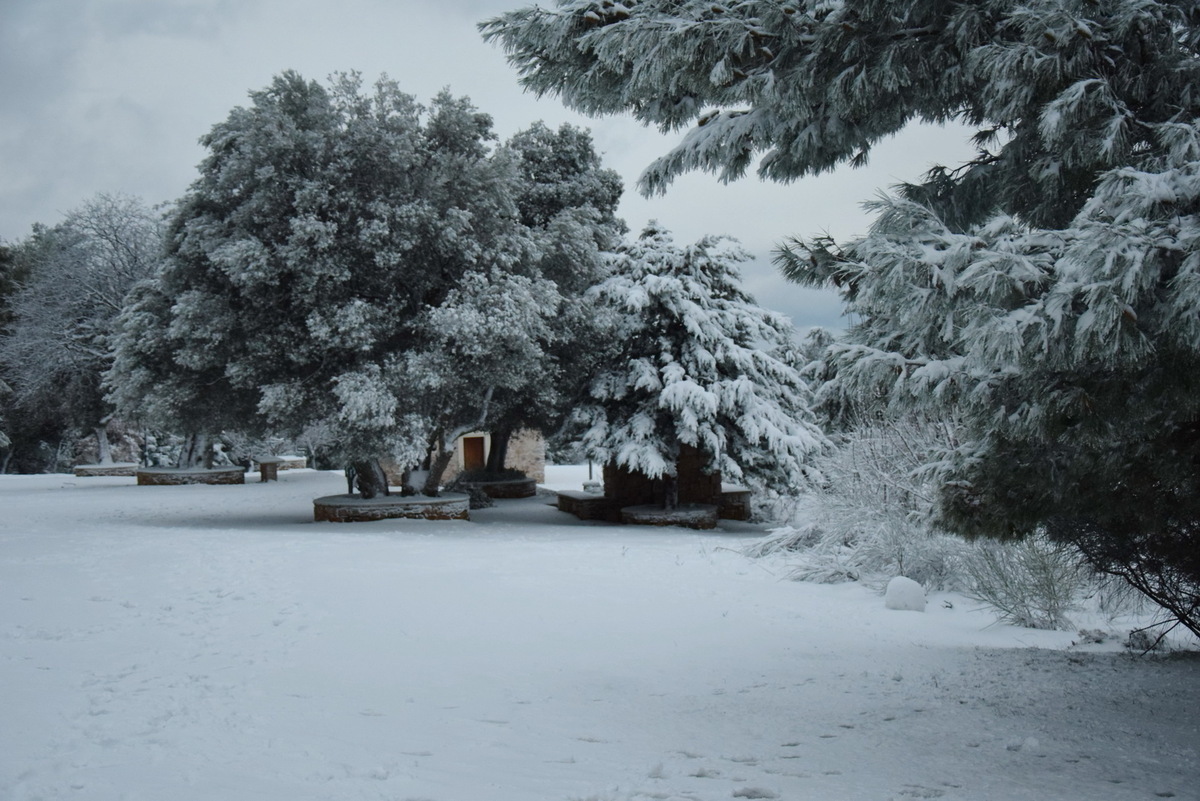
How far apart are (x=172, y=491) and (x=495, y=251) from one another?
12558 mm

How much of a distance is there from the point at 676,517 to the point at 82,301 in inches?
741

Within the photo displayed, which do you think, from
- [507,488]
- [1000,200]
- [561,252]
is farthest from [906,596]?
[507,488]

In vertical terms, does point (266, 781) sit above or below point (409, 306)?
below

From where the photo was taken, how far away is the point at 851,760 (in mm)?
3707

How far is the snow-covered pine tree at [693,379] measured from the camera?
1470 cm

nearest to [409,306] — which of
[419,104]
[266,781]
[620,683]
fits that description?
[419,104]

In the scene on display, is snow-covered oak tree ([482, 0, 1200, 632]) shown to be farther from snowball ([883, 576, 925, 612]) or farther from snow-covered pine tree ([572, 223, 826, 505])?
snow-covered pine tree ([572, 223, 826, 505])

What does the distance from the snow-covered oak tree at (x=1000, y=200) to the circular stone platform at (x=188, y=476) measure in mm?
22269

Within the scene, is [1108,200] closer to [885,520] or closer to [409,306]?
[885,520]

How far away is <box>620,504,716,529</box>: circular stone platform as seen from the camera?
52.0 feet

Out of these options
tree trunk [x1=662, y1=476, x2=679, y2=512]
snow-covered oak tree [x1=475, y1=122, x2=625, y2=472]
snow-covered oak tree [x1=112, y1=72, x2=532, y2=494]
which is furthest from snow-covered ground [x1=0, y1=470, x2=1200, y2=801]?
tree trunk [x1=662, y1=476, x2=679, y2=512]

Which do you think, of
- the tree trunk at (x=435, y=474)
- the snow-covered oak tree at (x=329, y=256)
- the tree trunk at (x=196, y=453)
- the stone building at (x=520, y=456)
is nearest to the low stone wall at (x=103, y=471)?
the tree trunk at (x=196, y=453)

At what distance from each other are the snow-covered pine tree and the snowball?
664 cm

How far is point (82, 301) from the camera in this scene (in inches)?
938
